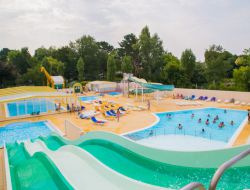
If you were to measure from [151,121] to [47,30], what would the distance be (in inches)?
932

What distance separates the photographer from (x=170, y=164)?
26.3 feet

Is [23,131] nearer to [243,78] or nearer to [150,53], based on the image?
[243,78]

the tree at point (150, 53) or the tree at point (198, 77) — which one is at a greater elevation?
the tree at point (150, 53)

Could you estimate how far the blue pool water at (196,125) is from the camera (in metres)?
11.7

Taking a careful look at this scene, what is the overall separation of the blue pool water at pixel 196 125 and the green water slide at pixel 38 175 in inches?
208

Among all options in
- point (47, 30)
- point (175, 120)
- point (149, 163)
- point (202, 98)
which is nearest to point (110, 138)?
point (149, 163)

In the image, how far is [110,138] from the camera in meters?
9.69

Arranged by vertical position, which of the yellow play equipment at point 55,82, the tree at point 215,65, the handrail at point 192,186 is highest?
the tree at point 215,65

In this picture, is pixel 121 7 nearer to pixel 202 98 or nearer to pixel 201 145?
pixel 202 98

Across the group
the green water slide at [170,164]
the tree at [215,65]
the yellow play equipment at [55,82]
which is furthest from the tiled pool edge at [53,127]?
the tree at [215,65]

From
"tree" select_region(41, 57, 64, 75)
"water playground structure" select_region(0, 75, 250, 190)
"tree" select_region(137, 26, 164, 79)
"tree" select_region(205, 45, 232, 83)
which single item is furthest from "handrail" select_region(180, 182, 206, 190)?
"tree" select_region(41, 57, 64, 75)

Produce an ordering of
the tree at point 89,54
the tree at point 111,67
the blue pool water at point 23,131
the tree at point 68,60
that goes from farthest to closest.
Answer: the tree at point 68,60
the tree at point 89,54
the tree at point 111,67
the blue pool water at point 23,131

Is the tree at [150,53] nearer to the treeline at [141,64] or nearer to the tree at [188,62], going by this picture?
the treeline at [141,64]

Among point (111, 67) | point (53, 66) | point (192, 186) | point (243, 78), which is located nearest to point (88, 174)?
point (192, 186)
